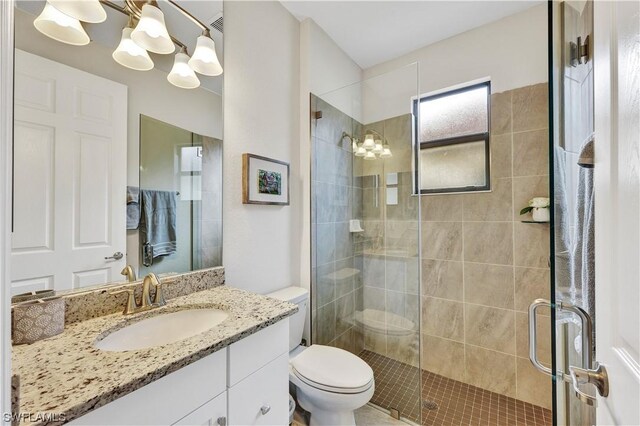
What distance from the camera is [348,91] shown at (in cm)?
216

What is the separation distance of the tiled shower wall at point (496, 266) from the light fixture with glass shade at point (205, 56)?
1.81 meters

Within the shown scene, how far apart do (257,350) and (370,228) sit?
1360 millimetres

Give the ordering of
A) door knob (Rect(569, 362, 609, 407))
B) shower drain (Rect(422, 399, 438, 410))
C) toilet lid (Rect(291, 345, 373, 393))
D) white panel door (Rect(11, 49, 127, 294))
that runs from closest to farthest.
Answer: door knob (Rect(569, 362, 609, 407)) → white panel door (Rect(11, 49, 127, 294)) → toilet lid (Rect(291, 345, 373, 393)) → shower drain (Rect(422, 399, 438, 410))

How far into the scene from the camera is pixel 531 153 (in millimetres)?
1802

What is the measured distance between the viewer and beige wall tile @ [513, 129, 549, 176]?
1.76m

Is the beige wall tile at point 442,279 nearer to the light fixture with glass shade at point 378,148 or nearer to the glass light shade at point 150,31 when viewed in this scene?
the light fixture with glass shade at point 378,148

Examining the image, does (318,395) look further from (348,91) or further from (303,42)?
(303,42)

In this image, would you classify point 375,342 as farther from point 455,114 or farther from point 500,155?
point 455,114

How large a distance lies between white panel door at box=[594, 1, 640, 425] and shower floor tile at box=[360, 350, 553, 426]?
146cm

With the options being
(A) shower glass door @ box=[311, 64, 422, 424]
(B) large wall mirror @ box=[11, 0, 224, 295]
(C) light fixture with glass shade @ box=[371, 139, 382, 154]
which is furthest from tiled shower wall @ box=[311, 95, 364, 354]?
(B) large wall mirror @ box=[11, 0, 224, 295]

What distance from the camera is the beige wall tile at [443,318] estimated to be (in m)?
2.06

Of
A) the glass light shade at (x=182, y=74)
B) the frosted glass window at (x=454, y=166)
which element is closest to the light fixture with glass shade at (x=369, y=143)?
the frosted glass window at (x=454, y=166)

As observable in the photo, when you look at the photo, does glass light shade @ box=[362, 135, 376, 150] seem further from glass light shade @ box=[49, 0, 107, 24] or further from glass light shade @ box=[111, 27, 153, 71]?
glass light shade @ box=[49, 0, 107, 24]

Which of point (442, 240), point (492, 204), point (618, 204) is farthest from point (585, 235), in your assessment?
point (442, 240)
